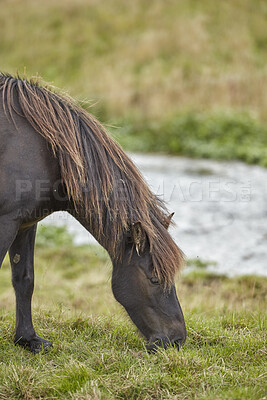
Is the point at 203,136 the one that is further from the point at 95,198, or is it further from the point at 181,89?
the point at 95,198

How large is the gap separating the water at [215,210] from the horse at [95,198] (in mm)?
2531

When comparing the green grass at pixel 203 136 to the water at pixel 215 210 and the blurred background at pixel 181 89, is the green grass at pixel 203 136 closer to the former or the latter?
the blurred background at pixel 181 89

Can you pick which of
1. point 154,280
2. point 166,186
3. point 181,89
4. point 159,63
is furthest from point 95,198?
point 159,63

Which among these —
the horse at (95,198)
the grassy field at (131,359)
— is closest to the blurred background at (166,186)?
the grassy field at (131,359)

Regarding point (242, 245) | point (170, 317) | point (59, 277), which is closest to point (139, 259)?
point (170, 317)

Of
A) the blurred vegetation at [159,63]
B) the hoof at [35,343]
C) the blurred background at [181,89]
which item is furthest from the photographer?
the blurred vegetation at [159,63]

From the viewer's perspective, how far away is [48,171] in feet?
11.0

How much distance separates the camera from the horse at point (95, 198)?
328 cm

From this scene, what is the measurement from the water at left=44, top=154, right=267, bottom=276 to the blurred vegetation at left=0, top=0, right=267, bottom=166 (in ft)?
3.84

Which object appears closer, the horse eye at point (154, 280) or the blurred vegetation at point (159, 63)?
the horse eye at point (154, 280)

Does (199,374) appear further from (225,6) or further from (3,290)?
(225,6)

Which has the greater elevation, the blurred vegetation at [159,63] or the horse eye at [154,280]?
the blurred vegetation at [159,63]

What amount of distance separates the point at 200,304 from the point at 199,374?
6.70ft

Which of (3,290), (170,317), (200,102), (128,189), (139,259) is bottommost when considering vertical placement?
(3,290)
